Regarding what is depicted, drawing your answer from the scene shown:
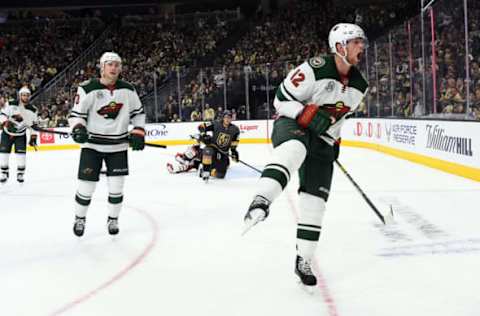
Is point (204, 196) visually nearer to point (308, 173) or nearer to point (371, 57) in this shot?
point (308, 173)

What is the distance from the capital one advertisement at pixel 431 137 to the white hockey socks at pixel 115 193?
4.50 meters

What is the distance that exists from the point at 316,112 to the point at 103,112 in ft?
6.46

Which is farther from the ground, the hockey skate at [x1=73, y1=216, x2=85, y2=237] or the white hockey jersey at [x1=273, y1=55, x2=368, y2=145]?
the white hockey jersey at [x1=273, y1=55, x2=368, y2=145]

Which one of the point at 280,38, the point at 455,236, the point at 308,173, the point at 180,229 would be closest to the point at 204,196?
the point at 180,229

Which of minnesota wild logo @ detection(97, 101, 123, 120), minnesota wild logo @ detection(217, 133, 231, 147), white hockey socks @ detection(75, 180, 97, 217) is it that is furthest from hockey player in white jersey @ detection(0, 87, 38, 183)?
minnesota wild logo @ detection(97, 101, 123, 120)

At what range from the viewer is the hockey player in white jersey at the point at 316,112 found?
2.61 metres

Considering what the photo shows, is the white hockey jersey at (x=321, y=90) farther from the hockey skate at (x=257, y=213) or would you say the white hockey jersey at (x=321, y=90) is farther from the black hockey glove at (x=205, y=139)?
the black hockey glove at (x=205, y=139)

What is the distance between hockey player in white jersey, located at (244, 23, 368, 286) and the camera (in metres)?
2.61

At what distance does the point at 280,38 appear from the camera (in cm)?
1981

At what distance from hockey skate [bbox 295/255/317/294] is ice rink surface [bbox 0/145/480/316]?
4cm

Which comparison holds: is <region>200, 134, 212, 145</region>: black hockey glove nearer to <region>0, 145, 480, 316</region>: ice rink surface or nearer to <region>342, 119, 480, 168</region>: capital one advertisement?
<region>0, 145, 480, 316</region>: ice rink surface

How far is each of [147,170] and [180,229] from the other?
5080 millimetres

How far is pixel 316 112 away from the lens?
8.40 feet

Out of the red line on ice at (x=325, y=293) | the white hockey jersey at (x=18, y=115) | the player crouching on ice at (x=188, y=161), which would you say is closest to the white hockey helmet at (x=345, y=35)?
the red line on ice at (x=325, y=293)
